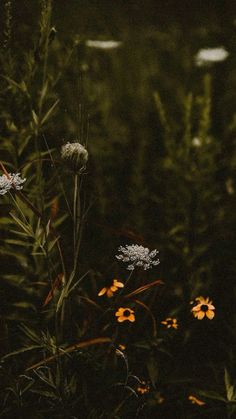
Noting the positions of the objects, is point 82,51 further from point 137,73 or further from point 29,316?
point 29,316

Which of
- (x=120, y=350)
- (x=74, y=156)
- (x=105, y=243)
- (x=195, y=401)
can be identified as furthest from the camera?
(x=105, y=243)

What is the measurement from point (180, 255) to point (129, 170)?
0.43m

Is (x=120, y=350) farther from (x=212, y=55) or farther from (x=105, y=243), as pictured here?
(x=212, y=55)

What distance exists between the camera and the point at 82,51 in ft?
4.67

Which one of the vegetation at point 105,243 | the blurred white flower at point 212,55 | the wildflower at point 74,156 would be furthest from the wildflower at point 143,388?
the blurred white flower at point 212,55

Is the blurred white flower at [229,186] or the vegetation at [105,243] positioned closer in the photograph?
the vegetation at [105,243]

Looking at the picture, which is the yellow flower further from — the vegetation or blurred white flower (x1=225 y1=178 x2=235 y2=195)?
blurred white flower (x1=225 y1=178 x2=235 y2=195)

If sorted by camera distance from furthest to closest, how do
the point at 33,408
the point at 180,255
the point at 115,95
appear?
the point at 115,95 < the point at 180,255 < the point at 33,408

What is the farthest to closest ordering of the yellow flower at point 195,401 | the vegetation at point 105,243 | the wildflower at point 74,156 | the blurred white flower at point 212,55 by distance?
the blurred white flower at point 212,55 < the yellow flower at point 195,401 < the vegetation at point 105,243 < the wildflower at point 74,156

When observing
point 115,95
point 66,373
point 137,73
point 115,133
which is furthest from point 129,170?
point 66,373

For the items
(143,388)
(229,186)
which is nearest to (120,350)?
(143,388)

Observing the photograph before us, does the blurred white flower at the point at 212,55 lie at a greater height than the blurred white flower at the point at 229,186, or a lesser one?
greater

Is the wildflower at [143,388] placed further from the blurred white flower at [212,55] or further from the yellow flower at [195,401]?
the blurred white flower at [212,55]

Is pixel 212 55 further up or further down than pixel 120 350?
further up
